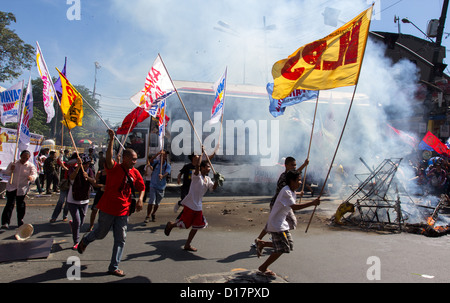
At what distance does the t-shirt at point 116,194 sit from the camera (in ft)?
12.5

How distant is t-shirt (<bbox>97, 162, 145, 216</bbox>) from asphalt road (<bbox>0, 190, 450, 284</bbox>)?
790 millimetres

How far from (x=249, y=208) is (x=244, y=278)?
5.60 metres

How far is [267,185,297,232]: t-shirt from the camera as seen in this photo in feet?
12.3

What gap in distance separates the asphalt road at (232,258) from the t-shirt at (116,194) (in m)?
0.79

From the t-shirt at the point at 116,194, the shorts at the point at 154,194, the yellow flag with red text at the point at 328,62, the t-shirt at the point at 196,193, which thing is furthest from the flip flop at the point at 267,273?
the shorts at the point at 154,194

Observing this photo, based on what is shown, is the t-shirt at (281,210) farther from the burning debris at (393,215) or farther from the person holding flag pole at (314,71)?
the burning debris at (393,215)

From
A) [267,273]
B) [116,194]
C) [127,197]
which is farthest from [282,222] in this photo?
[116,194]

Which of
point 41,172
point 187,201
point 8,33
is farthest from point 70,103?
point 8,33

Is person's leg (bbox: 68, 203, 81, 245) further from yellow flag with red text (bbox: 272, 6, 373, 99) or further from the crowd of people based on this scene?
yellow flag with red text (bbox: 272, 6, 373, 99)

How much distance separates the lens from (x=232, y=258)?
462 centimetres

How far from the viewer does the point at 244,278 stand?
3.77 metres

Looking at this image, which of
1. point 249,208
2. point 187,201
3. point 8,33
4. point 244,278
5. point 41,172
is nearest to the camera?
point 244,278

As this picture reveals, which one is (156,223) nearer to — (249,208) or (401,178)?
(249,208)

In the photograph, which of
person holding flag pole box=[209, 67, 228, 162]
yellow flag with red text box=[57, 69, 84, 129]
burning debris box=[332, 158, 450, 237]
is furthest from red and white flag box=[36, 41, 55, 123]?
burning debris box=[332, 158, 450, 237]
